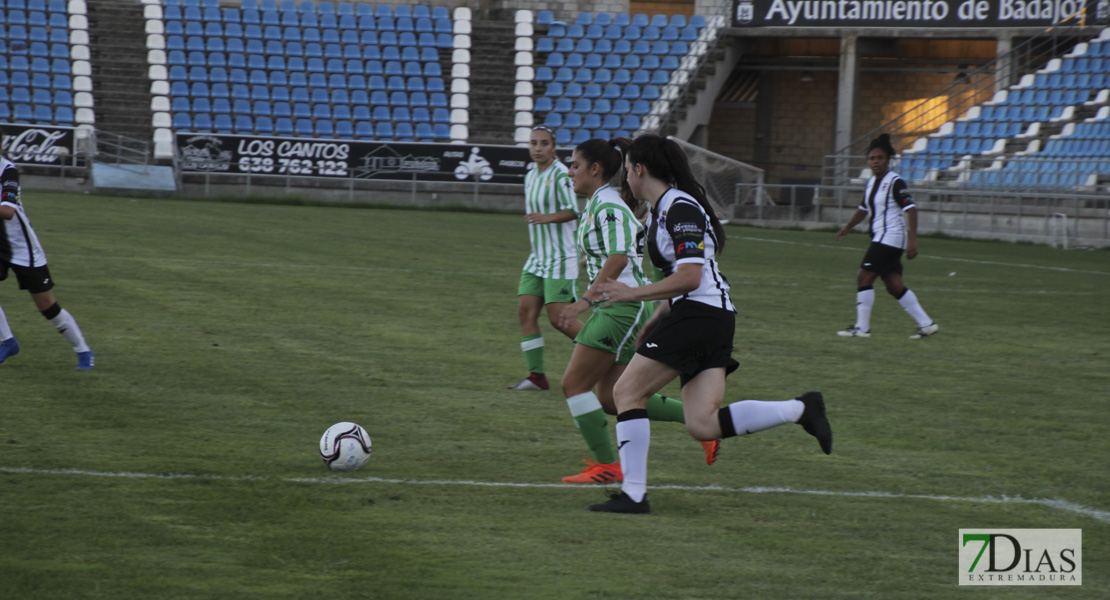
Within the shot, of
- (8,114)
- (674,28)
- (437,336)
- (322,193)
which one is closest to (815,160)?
(674,28)

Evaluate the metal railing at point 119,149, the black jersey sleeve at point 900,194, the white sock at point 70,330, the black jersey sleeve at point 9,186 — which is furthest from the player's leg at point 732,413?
the metal railing at point 119,149

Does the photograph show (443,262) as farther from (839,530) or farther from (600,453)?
(839,530)

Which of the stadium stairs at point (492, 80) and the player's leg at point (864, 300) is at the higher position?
the stadium stairs at point (492, 80)

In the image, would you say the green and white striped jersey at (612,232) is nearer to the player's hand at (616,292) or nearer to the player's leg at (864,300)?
the player's hand at (616,292)

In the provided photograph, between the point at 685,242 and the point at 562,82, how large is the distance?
31.1 m

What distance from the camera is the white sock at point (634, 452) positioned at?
5324 millimetres

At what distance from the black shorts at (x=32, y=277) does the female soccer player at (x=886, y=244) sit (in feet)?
23.8

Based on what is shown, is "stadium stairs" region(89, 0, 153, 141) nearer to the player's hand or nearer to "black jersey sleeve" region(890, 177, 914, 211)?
"black jersey sleeve" region(890, 177, 914, 211)

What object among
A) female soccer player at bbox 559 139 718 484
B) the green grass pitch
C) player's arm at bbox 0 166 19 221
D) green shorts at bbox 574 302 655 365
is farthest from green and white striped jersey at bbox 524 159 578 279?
player's arm at bbox 0 166 19 221

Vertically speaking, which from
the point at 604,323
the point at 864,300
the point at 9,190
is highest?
the point at 9,190

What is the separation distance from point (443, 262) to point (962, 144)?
18723 mm

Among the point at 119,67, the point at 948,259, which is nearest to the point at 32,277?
the point at 948,259

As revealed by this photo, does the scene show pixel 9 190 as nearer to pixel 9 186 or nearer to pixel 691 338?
pixel 9 186

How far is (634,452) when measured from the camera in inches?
211
